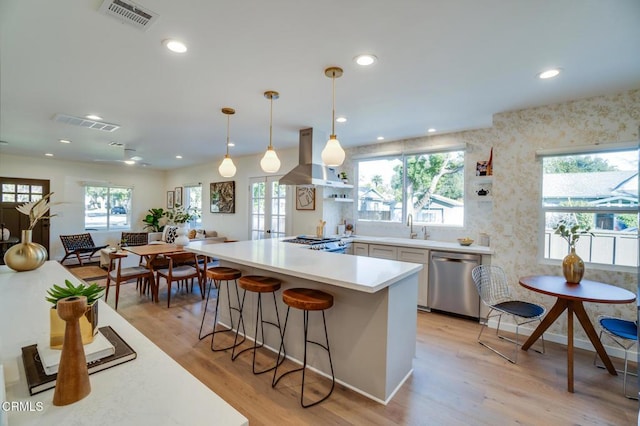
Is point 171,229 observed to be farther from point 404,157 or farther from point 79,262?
point 404,157

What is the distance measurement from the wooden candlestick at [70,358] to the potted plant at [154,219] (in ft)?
29.0

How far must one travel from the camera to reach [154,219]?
8.67 metres

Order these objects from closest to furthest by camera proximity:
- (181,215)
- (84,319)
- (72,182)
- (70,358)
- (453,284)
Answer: (70,358) < (84,319) < (453,284) < (181,215) < (72,182)

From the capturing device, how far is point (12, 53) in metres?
2.21

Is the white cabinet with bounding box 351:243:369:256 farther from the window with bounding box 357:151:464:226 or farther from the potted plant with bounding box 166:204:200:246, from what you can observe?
the potted plant with bounding box 166:204:200:246

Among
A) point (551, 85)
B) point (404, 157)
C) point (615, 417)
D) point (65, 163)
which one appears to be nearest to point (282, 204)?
point (404, 157)

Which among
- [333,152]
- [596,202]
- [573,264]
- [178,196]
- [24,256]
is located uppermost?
[333,152]

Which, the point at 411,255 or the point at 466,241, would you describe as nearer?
the point at 466,241

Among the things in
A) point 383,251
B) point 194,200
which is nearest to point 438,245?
point 383,251

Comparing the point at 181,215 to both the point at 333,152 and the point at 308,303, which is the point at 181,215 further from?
the point at 308,303

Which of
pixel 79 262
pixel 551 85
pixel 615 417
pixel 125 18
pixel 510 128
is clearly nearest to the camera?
pixel 125 18

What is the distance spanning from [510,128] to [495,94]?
72cm

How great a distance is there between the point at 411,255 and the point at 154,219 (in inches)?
311

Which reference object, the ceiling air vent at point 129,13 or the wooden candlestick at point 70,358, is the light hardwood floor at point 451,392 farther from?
the ceiling air vent at point 129,13
